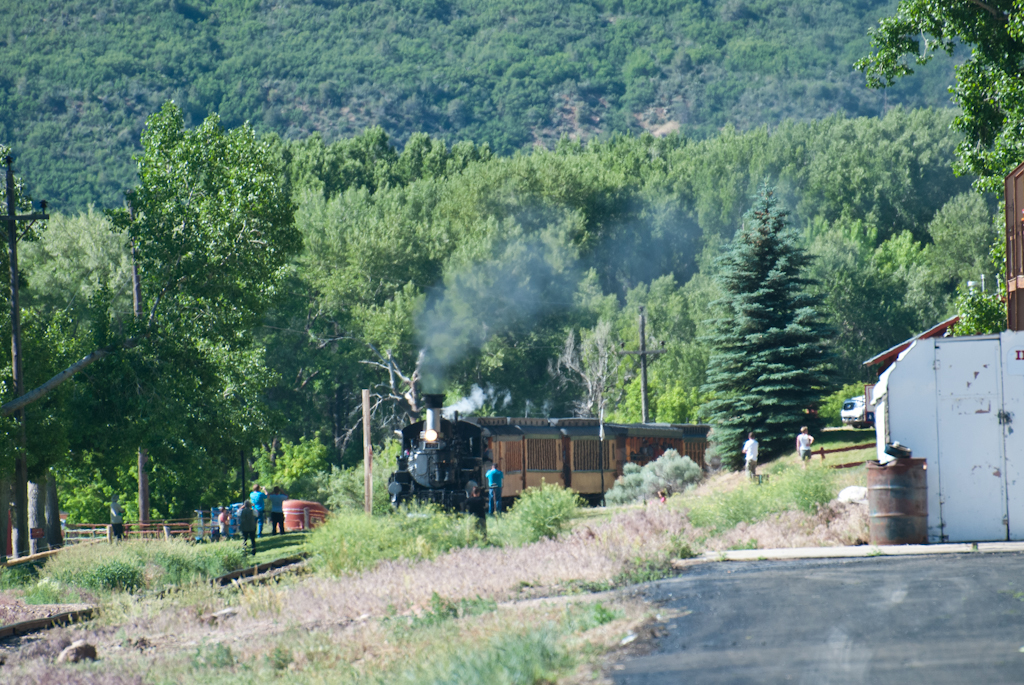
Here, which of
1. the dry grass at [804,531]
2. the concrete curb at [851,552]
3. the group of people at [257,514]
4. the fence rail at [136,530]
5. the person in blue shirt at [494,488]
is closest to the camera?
the concrete curb at [851,552]

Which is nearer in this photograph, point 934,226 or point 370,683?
point 370,683

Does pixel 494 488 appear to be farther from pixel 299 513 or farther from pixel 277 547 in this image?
pixel 299 513

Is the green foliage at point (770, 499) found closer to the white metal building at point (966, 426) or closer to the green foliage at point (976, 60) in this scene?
the white metal building at point (966, 426)

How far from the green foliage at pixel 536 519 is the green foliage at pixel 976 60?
38.8 ft

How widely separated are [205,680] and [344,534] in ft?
25.9

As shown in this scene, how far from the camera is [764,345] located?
3859cm

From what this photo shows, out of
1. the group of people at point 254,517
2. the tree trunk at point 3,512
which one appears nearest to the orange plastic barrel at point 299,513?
the group of people at point 254,517

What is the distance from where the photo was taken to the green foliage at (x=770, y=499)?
58.1ft

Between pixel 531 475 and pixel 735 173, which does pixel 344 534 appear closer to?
pixel 531 475

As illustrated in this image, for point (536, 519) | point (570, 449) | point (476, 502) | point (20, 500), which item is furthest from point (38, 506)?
point (536, 519)

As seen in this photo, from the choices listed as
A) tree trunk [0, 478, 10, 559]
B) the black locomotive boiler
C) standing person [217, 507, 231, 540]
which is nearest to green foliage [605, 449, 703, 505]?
the black locomotive boiler

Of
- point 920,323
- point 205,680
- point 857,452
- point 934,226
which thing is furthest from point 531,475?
point 934,226

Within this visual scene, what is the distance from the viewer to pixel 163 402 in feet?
100

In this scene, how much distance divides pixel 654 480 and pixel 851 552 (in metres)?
18.0
